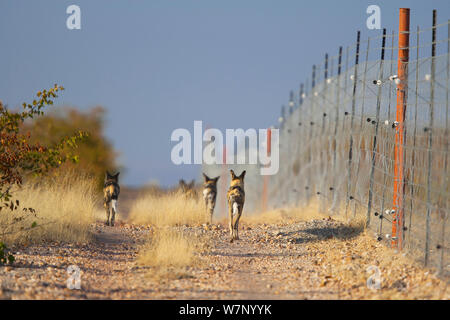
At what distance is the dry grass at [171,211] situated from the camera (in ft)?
59.3

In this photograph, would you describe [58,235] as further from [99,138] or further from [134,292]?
[99,138]

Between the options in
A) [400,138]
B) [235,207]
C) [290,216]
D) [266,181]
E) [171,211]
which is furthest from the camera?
[266,181]

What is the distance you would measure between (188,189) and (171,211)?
261cm

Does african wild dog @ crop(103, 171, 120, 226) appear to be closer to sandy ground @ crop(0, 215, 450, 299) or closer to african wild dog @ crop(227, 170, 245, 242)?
sandy ground @ crop(0, 215, 450, 299)

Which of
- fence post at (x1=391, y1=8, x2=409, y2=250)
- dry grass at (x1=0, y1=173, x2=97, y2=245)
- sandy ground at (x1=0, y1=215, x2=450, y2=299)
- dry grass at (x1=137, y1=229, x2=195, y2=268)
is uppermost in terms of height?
fence post at (x1=391, y1=8, x2=409, y2=250)

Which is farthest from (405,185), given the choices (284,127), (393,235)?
(284,127)

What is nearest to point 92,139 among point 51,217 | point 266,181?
point 266,181

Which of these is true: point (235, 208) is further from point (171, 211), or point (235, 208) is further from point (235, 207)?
point (171, 211)

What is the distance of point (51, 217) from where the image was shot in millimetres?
14320

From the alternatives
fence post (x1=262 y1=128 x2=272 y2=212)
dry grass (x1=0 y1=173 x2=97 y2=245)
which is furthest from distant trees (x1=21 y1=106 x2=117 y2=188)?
dry grass (x1=0 y1=173 x2=97 y2=245)

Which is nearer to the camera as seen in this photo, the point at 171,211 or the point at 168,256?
the point at 168,256

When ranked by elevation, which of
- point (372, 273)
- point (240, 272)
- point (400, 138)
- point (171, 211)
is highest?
point (400, 138)

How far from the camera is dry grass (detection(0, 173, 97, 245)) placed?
1298 centimetres

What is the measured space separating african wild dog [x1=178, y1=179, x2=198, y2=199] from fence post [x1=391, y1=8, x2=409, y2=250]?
8398 mm
